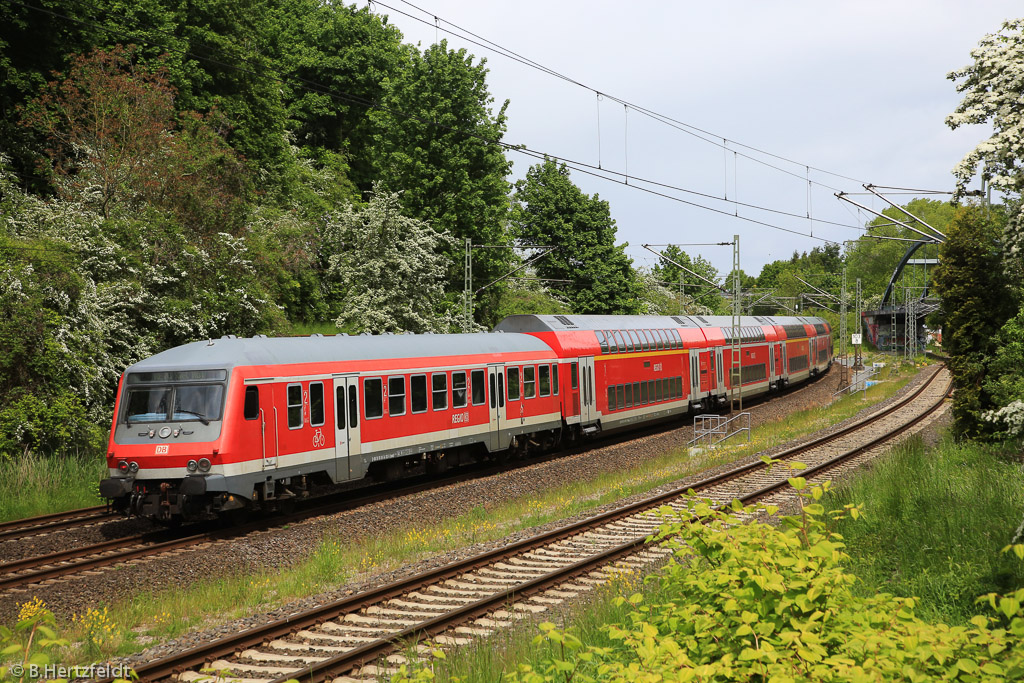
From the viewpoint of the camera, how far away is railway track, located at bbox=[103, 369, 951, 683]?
8.19 m

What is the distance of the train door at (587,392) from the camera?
83.9 feet

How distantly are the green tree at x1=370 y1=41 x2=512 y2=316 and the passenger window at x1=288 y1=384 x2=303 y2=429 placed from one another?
2693 centimetres

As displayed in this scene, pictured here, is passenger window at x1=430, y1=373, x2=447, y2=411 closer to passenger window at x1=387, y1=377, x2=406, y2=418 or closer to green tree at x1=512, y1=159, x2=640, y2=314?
passenger window at x1=387, y1=377, x2=406, y2=418

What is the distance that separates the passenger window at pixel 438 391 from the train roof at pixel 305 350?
→ 550 millimetres

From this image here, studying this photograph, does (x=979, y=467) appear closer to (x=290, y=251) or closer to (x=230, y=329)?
(x=230, y=329)

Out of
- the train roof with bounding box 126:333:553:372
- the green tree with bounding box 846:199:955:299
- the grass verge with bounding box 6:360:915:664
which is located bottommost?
the grass verge with bounding box 6:360:915:664

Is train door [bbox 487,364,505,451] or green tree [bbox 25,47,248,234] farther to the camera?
green tree [bbox 25,47,248,234]

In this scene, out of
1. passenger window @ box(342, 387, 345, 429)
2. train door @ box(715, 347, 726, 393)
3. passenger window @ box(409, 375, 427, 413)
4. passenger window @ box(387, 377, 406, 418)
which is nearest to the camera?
passenger window @ box(342, 387, 345, 429)

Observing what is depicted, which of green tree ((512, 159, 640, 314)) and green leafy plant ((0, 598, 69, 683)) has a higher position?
green tree ((512, 159, 640, 314))

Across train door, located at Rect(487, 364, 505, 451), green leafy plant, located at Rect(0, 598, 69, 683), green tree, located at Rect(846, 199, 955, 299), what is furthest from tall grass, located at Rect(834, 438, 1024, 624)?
green tree, located at Rect(846, 199, 955, 299)

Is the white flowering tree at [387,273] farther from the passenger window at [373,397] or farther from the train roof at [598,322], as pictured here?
the passenger window at [373,397]

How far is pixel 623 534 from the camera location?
13.8m

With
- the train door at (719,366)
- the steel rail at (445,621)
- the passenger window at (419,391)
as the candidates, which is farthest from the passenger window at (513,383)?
the train door at (719,366)

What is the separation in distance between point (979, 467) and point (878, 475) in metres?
2.20
